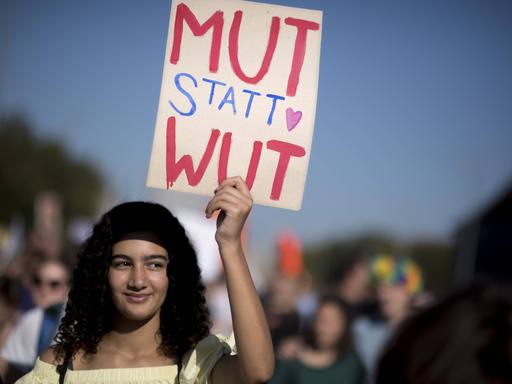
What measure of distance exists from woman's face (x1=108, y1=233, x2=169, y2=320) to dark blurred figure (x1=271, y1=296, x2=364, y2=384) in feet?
12.2

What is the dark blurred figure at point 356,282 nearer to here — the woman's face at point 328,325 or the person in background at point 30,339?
the woman's face at point 328,325

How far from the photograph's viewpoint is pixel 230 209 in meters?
2.84

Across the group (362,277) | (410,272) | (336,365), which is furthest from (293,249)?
(336,365)

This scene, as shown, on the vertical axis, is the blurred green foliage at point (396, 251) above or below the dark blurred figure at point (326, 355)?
below

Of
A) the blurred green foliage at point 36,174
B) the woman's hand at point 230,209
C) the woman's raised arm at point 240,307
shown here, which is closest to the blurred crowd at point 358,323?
the woman's raised arm at point 240,307

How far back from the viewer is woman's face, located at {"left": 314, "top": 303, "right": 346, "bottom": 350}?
275 inches

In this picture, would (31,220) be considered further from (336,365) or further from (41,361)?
(41,361)

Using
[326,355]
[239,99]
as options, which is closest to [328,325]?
[326,355]

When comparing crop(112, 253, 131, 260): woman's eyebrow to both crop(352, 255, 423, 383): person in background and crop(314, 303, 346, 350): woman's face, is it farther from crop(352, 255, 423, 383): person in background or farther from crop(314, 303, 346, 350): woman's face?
crop(314, 303, 346, 350): woman's face

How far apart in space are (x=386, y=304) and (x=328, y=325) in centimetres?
49

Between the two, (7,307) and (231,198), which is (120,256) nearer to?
(231,198)

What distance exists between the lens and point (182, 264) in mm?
3211

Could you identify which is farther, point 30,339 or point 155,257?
point 30,339

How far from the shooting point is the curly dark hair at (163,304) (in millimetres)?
3160
